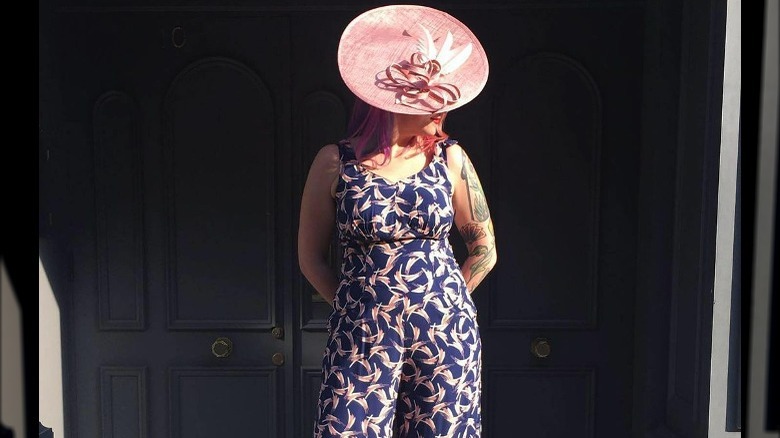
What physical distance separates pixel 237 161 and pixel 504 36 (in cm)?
127

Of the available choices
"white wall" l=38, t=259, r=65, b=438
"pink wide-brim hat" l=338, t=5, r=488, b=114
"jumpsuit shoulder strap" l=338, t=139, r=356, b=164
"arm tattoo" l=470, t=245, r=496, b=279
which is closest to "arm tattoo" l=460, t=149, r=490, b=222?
"arm tattoo" l=470, t=245, r=496, b=279

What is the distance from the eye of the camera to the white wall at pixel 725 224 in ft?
9.38

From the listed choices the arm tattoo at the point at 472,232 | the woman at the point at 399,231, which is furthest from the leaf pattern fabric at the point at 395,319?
the arm tattoo at the point at 472,232

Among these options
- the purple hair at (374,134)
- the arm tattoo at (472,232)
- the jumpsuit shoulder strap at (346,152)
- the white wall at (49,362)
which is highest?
the purple hair at (374,134)

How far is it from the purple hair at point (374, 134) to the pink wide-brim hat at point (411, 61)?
0.08m

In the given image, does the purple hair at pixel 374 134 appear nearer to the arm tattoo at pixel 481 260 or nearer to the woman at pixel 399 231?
the woman at pixel 399 231

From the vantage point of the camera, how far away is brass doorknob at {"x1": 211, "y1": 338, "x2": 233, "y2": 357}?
12.0ft

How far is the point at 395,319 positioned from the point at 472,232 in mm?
396

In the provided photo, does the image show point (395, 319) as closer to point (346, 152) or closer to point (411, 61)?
point (346, 152)

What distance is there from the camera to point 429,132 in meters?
2.50

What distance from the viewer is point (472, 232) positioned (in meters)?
2.60

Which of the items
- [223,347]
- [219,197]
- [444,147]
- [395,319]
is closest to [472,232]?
[444,147]
